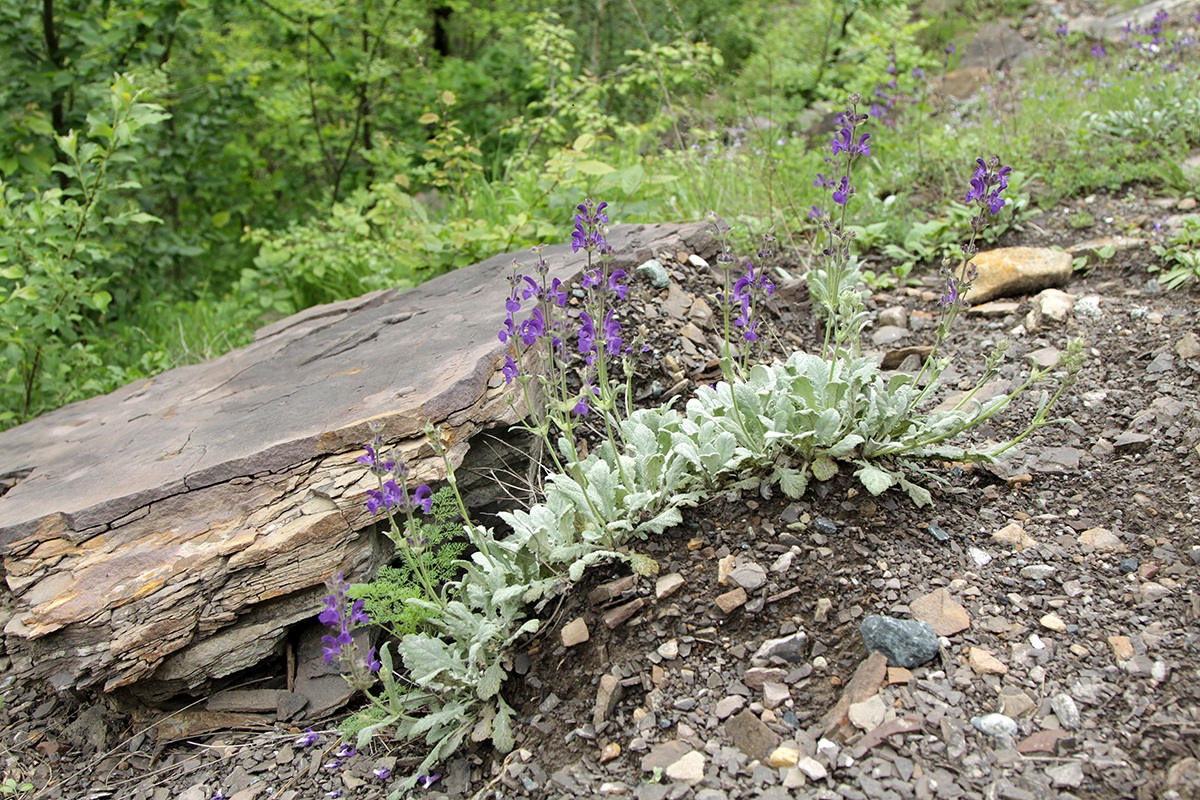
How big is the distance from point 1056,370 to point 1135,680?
1.82 m

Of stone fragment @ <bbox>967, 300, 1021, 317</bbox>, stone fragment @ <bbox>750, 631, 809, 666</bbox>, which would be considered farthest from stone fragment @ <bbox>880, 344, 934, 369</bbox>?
stone fragment @ <bbox>750, 631, 809, 666</bbox>

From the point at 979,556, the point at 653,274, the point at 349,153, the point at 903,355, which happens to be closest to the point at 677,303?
the point at 653,274

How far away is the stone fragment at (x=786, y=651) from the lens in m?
2.55

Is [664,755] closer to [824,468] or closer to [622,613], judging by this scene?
[622,613]

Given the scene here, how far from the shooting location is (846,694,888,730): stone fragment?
2.28 m

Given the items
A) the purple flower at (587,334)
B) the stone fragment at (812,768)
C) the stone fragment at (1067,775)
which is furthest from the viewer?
the purple flower at (587,334)

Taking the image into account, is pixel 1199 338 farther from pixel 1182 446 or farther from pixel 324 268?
pixel 324 268

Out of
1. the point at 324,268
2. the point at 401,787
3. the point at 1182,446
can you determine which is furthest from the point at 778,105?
the point at 401,787

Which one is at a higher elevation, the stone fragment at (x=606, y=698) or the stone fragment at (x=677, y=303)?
the stone fragment at (x=677, y=303)

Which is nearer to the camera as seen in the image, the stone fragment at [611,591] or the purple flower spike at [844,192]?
the stone fragment at [611,591]

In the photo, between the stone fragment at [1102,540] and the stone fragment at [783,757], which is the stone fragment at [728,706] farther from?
the stone fragment at [1102,540]

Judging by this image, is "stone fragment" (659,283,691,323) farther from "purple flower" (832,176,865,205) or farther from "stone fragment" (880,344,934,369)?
"purple flower" (832,176,865,205)

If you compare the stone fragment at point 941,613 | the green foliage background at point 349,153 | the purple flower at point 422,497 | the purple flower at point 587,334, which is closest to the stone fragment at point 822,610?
the stone fragment at point 941,613

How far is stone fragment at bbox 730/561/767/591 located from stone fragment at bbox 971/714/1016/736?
69 centimetres
